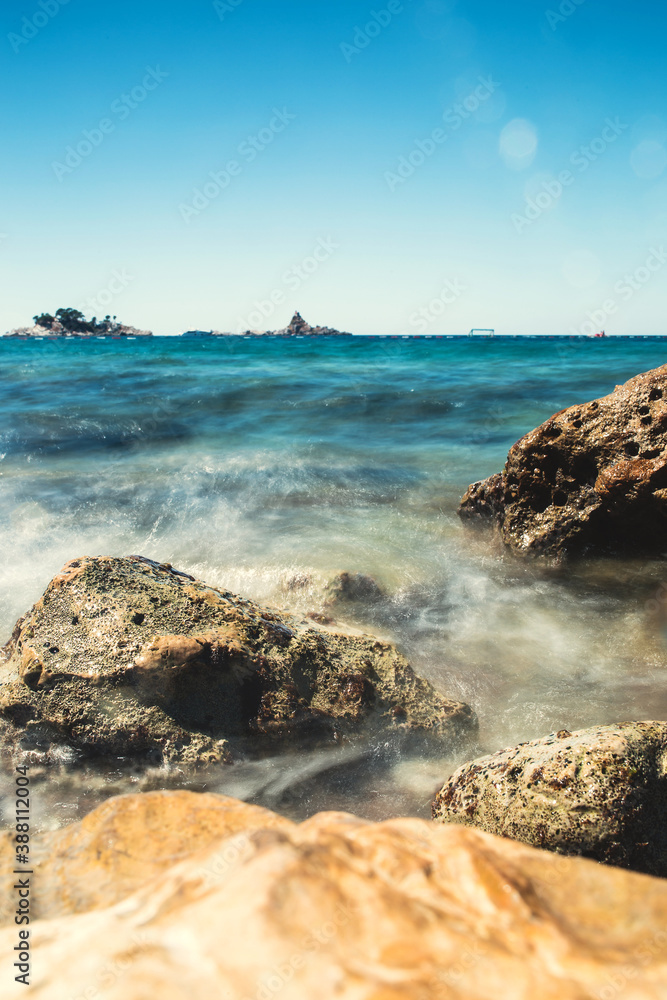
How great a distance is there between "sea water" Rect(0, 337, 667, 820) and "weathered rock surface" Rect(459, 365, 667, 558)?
274 millimetres

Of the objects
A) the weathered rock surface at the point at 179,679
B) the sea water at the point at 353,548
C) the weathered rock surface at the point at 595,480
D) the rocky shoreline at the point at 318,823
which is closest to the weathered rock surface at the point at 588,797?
the rocky shoreline at the point at 318,823

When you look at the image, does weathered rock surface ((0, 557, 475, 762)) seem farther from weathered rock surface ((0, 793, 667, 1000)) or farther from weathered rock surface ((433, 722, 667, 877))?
weathered rock surface ((0, 793, 667, 1000))

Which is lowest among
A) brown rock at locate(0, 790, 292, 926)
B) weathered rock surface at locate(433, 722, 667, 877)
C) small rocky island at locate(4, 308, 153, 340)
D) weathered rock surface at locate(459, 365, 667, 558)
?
weathered rock surface at locate(433, 722, 667, 877)

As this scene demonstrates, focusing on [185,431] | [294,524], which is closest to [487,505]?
[294,524]

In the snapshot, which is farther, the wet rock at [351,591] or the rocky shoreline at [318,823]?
the wet rock at [351,591]

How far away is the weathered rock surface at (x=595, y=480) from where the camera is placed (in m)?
5.63

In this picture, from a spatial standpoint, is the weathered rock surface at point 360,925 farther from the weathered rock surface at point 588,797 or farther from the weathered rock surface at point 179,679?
the weathered rock surface at point 179,679

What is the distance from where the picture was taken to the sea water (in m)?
3.75

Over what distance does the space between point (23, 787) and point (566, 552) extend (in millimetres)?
5193

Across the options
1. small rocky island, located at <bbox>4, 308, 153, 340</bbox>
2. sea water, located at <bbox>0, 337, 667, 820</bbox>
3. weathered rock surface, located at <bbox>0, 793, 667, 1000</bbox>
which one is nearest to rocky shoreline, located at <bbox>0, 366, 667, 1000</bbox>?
weathered rock surface, located at <bbox>0, 793, 667, 1000</bbox>

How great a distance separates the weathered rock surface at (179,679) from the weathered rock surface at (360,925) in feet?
5.61

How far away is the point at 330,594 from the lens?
566cm

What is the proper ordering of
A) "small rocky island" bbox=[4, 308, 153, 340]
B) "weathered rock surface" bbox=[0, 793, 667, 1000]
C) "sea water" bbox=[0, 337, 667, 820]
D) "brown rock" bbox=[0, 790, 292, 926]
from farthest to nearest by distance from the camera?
"small rocky island" bbox=[4, 308, 153, 340] → "sea water" bbox=[0, 337, 667, 820] → "brown rock" bbox=[0, 790, 292, 926] → "weathered rock surface" bbox=[0, 793, 667, 1000]

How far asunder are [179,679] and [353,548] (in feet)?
12.3
